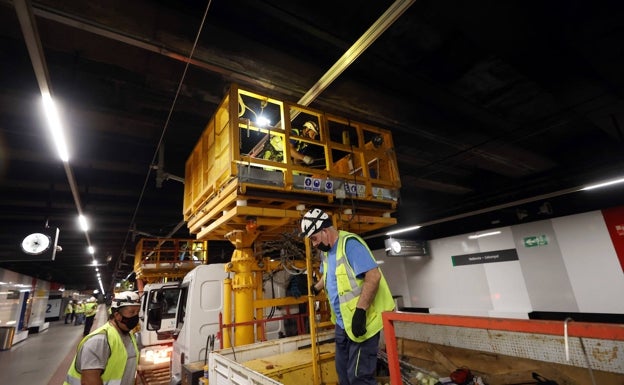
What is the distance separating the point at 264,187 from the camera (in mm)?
3766

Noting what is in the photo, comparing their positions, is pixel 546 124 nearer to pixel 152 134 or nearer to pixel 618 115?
pixel 618 115

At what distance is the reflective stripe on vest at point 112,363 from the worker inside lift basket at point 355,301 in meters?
2.32

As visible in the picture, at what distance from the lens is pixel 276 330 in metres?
6.04

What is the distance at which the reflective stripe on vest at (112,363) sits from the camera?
2982mm

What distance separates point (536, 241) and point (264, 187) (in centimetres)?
821

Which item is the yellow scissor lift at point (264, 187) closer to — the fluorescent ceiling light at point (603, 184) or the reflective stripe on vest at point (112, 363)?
the reflective stripe on vest at point (112, 363)

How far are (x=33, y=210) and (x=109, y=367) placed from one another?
9.16 m

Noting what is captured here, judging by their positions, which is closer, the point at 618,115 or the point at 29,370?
the point at 618,115

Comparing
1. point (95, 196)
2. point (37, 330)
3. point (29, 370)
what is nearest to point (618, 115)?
point (95, 196)

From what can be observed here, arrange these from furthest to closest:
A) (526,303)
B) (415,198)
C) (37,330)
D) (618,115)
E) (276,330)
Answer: (37,330) < (415,198) < (526,303) < (276,330) < (618,115)

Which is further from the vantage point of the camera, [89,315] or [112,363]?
[89,315]

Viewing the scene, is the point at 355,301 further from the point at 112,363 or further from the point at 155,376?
the point at 155,376

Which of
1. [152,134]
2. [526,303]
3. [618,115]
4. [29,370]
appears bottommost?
[29,370]

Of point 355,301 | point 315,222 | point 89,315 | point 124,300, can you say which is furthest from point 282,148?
point 89,315
